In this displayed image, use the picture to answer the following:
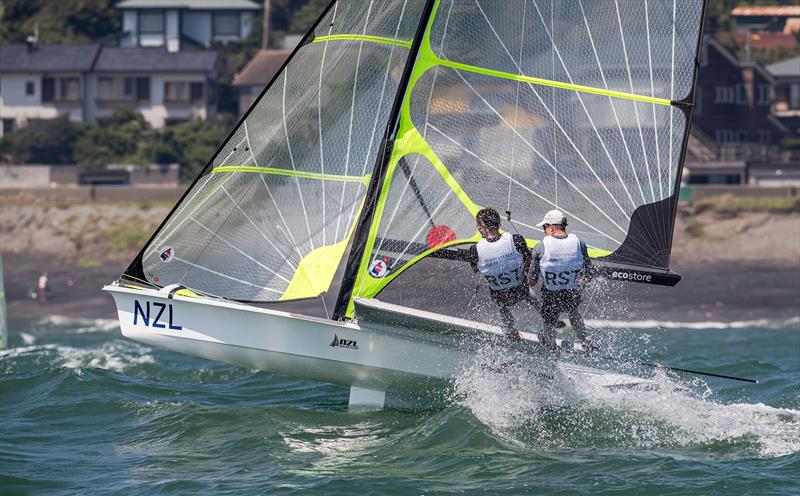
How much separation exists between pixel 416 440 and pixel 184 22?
172 feet

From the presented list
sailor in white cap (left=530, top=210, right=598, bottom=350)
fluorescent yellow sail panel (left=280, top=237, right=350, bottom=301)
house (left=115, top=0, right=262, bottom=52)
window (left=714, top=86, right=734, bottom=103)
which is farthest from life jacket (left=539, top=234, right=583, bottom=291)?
house (left=115, top=0, right=262, bottom=52)

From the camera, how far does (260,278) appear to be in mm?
11375

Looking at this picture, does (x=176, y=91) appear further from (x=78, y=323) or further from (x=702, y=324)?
(x=702, y=324)

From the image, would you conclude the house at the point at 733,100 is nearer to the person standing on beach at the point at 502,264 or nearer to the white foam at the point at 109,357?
the white foam at the point at 109,357

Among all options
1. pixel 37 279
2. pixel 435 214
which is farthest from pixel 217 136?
pixel 435 214

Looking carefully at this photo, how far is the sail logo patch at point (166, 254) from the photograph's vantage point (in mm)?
11466

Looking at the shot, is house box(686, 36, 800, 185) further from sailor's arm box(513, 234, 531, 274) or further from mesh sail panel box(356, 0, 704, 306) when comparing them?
sailor's arm box(513, 234, 531, 274)

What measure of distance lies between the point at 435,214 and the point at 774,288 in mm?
19619

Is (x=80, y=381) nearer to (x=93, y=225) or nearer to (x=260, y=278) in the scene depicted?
(x=260, y=278)

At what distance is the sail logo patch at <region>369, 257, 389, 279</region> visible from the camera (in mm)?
10828

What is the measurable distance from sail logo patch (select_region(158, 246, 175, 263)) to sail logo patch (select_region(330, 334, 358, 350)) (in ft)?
6.66

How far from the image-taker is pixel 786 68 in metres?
53.1

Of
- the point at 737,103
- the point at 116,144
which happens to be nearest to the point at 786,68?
the point at 737,103

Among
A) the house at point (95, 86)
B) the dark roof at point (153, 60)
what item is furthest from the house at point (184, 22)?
the house at point (95, 86)
